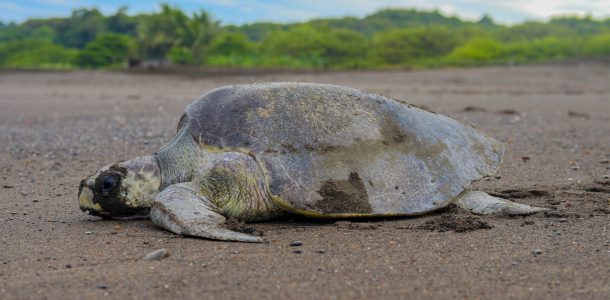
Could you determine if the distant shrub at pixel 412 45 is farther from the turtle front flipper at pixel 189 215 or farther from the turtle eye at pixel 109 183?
the turtle front flipper at pixel 189 215

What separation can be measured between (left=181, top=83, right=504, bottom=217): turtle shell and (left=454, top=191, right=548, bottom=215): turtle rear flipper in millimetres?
91

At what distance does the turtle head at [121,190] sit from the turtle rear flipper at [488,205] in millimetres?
1796

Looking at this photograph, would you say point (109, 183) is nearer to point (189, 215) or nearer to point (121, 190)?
point (121, 190)

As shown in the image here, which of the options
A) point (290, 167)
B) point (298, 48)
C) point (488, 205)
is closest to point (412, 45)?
point (298, 48)

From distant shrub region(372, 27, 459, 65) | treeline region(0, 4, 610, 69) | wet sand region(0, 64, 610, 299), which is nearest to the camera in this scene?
wet sand region(0, 64, 610, 299)

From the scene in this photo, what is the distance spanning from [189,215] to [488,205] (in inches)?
68.8

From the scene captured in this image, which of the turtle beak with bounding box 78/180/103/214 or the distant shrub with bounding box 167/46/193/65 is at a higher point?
the turtle beak with bounding box 78/180/103/214

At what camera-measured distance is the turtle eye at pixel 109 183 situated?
3.93 m

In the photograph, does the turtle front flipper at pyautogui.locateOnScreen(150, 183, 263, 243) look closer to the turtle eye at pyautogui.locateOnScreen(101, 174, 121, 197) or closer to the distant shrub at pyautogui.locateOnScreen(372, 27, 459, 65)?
the turtle eye at pyautogui.locateOnScreen(101, 174, 121, 197)

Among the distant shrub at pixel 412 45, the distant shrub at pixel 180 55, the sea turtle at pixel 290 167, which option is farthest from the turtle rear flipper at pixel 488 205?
the distant shrub at pixel 412 45

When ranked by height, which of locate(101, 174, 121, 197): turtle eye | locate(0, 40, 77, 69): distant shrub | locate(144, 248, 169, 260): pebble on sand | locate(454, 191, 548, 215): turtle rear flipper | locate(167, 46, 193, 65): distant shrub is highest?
locate(101, 174, 121, 197): turtle eye

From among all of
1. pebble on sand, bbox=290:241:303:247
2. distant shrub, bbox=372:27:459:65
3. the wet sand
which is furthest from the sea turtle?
distant shrub, bbox=372:27:459:65

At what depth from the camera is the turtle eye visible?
393 cm

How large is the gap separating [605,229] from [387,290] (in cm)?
157
